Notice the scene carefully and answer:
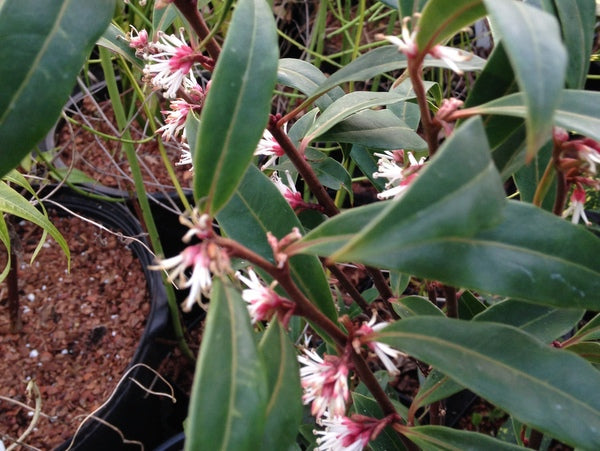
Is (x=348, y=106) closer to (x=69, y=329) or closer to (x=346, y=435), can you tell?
(x=346, y=435)

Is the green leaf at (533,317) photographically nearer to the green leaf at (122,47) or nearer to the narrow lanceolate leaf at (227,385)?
the narrow lanceolate leaf at (227,385)

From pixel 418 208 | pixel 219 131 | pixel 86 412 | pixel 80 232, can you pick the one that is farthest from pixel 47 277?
pixel 418 208

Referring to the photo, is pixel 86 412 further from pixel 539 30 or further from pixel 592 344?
pixel 539 30

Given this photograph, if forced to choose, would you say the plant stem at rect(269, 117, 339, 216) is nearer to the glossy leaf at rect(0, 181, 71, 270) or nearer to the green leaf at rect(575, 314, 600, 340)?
the green leaf at rect(575, 314, 600, 340)

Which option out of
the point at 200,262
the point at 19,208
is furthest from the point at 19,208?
the point at 200,262

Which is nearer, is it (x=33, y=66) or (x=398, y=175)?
(x=33, y=66)

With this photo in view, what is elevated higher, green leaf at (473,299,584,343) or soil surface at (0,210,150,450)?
green leaf at (473,299,584,343)

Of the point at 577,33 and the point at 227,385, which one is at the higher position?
the point at 577,33

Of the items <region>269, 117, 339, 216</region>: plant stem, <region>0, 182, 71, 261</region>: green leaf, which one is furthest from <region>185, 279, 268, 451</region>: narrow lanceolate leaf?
<region>0, 182, 71, 261</region>: green leaf
